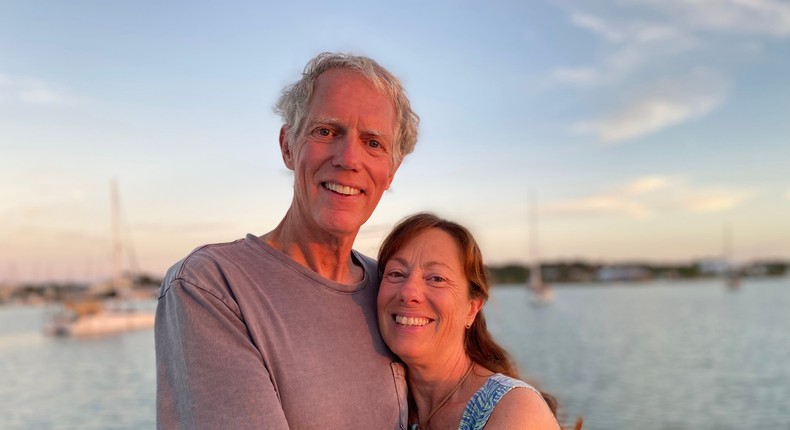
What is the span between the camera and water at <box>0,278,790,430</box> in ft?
74.8

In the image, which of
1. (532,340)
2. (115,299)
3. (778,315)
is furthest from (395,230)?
(778,315)

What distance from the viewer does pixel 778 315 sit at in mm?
72000

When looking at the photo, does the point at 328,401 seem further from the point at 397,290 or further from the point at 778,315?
the point at 778,315

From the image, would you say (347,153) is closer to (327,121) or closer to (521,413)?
(327,121)

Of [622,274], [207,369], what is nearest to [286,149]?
[207,369]

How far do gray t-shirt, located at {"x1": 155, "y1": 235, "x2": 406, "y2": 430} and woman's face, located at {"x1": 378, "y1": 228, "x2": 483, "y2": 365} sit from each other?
3.2 inches

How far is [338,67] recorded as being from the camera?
2.68 metres

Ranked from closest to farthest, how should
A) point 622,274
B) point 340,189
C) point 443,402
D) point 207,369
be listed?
point 207,369, point 340,189, point 443,402, point 622,274

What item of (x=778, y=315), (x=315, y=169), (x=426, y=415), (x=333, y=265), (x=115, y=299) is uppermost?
(x=315, y=169)

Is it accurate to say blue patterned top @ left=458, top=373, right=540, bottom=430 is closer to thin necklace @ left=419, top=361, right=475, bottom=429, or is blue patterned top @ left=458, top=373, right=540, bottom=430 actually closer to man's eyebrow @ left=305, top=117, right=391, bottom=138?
thin necklace @ left=419, top=361, right=475, bottom=429

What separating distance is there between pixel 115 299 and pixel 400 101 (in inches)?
2200

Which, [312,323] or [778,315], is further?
[778,315]

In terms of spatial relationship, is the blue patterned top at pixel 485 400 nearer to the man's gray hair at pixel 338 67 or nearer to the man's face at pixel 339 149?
the man's face at pixel 339 149

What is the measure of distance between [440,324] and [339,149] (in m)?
0.87
